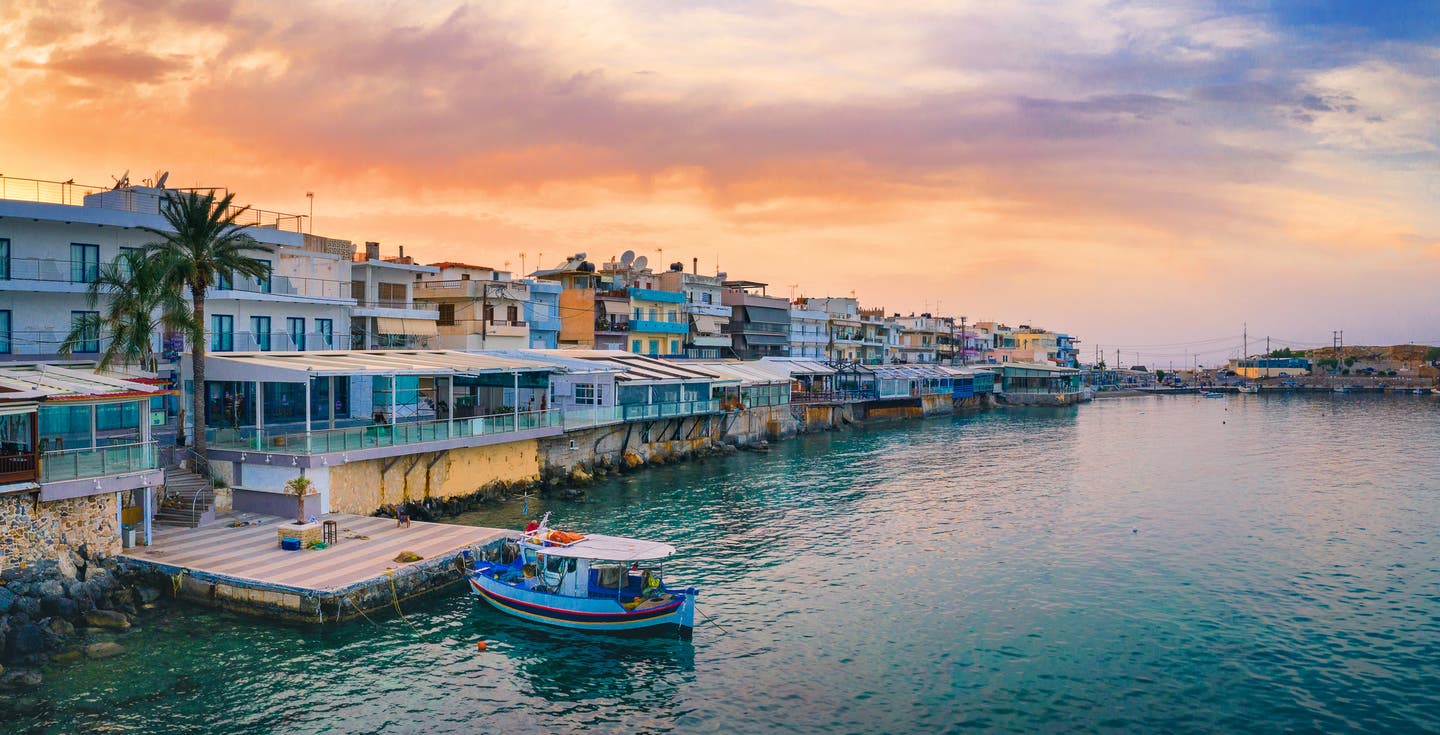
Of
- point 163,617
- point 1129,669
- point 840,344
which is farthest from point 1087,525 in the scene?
point 840,344

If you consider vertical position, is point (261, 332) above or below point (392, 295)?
below

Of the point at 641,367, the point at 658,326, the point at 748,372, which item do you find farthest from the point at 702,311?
the point at 641,367

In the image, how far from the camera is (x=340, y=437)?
38.3m

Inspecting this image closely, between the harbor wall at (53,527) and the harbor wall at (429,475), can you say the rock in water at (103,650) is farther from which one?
Answer: the harbor wall at (429,475)

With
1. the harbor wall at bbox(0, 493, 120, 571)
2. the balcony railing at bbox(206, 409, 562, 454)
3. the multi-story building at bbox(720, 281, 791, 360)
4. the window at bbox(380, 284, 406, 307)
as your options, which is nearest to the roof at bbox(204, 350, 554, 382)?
the balcony railing at bbox(206, 409, 562, 454)

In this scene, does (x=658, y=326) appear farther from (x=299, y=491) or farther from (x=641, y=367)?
(x=299, y=491)

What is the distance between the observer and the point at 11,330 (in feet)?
135

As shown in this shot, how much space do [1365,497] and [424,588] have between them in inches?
2155

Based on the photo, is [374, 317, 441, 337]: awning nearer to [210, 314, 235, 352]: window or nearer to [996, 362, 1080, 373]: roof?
[210, 314, 235, 352]: window

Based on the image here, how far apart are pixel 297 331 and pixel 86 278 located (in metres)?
11.9

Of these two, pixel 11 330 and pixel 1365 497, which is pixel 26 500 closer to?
pixel 11 330

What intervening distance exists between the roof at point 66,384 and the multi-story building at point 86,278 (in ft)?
26.7

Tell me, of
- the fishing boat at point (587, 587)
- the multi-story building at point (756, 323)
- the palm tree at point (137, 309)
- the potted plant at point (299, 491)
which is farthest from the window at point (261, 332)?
the multi-story building at point (756, 323)

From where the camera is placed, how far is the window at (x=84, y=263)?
140 ft
